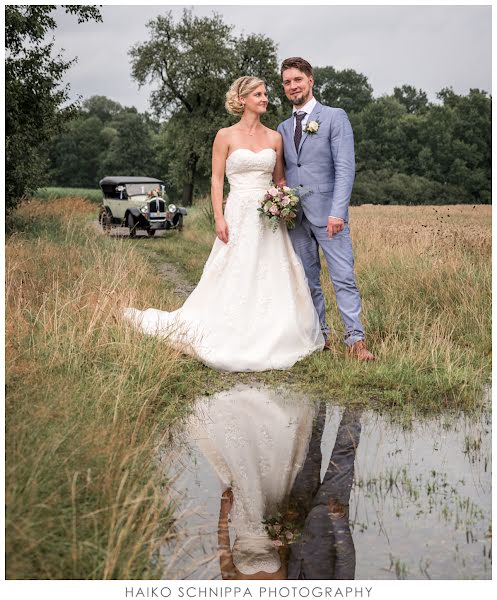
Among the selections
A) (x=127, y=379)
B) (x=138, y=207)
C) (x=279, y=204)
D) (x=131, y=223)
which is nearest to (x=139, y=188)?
(x=138, y=207)

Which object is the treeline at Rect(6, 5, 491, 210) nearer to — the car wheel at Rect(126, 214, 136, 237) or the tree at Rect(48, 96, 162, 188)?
the tree at Rect(48, 96, 162, 188)

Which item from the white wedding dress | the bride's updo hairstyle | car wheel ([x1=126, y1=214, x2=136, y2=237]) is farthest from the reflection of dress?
car wheel ([x1=126, y1=214, x2=136, y2=237])

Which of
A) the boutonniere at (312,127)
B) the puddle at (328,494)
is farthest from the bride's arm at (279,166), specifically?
the puddle at (328,494)

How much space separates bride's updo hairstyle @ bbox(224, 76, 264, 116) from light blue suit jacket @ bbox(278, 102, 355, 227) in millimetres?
455

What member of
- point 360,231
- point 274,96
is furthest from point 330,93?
point 360,231

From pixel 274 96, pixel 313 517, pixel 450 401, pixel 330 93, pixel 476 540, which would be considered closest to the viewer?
pixel 476 540

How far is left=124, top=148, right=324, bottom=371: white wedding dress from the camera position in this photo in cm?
686

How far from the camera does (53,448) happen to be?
3.47 m

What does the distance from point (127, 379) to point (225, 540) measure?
2.29 m

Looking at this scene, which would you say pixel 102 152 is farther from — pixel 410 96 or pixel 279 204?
pixel 279 204

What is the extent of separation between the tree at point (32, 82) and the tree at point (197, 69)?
24.3m

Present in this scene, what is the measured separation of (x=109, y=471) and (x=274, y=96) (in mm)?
37306

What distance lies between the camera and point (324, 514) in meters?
3.76

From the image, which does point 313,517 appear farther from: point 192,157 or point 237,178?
point 192,157
